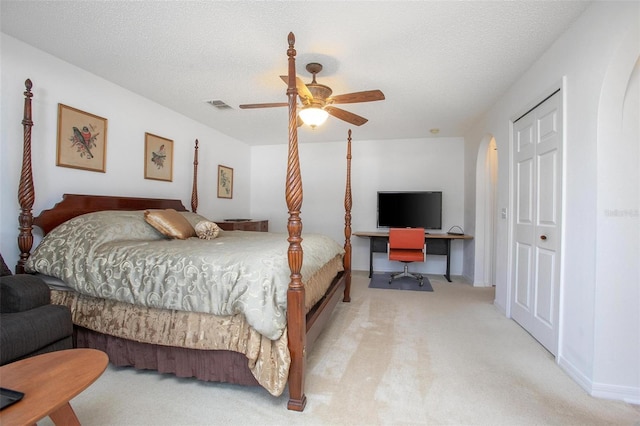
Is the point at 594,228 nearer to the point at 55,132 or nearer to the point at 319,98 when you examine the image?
the point at 319,98

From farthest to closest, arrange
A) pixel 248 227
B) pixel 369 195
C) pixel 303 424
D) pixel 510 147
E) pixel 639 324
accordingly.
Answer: pixel 369 195, pixel 248 227, pixel 510 147, pixel 639 324, pixel 303 424

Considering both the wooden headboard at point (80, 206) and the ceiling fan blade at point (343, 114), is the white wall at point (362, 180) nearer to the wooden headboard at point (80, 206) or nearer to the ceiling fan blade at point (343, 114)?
the ceiling fan blade at point (343, 114)

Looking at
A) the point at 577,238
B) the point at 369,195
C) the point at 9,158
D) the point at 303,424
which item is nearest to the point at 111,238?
the point at 9,158

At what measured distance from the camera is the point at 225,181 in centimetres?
520

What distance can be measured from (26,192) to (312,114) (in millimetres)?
2297

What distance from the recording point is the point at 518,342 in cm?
258

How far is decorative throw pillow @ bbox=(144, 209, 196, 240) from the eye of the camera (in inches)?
107

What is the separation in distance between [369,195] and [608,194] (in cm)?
396

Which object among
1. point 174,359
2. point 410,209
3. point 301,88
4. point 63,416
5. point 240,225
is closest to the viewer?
point 63,416

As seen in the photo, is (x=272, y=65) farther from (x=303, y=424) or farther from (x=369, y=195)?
(x=369, y=195)

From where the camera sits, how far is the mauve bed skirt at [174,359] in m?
1.84

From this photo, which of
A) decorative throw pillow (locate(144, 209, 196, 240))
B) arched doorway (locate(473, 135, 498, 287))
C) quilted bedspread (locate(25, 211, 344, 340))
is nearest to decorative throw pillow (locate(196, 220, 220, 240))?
decorative throw pillow (locate(144, 209, 196, 240))

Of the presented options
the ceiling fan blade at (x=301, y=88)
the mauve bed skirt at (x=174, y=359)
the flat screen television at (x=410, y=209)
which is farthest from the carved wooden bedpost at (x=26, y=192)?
the flat screen television at (x=410, y=209)

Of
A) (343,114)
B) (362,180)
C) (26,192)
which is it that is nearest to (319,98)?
(343,114)
